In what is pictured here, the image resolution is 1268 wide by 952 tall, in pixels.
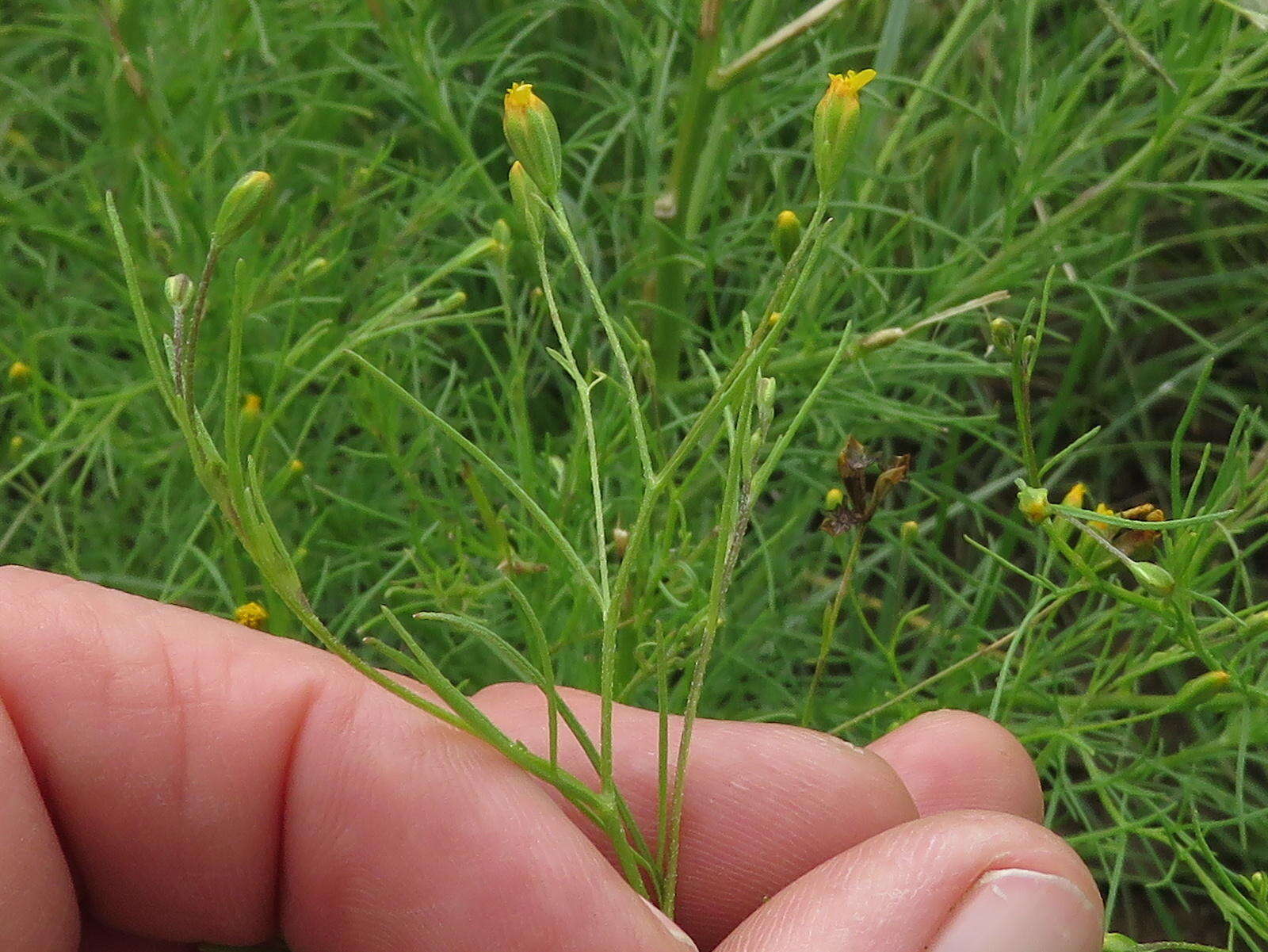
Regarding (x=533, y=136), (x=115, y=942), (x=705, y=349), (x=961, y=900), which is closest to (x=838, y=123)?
(x=533, y=136)

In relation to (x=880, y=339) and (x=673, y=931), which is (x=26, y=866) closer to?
(x=673, y=931)

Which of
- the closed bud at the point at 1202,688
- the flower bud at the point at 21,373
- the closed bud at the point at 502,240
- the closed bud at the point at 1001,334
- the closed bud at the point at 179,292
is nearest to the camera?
the closed bud at the point at 179,292

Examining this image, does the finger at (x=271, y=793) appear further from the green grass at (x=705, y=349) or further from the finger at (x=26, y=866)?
the green grass at (x=705, y=349)

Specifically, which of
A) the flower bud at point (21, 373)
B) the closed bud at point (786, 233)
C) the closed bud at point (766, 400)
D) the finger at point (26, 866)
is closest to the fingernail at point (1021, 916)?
the closed bud at point (766, 400)

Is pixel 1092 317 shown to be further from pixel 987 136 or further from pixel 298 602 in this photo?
pixel 298 602

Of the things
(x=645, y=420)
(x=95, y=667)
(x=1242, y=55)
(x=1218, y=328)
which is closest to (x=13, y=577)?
(x=95, y=667)

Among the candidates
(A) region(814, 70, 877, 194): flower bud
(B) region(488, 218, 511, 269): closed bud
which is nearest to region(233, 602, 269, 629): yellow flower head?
(B) region(488, 218, 511, 269): closed bud

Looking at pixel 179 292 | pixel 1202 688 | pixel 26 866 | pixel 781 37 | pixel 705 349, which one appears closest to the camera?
pixel 179 292
